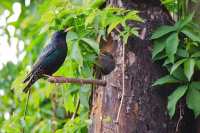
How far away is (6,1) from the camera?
5.55 metres

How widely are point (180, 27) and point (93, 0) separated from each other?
63 centimetres

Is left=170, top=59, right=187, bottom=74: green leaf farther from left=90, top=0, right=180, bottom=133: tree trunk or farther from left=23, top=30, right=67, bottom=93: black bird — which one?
left=23, top=30, right=67, bottom=93: black bird

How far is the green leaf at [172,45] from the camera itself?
3.16 m

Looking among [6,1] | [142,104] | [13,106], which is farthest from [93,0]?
[13,106]

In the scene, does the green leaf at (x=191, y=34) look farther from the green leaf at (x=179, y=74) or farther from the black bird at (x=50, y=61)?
the black bird at (x=50, y=61)

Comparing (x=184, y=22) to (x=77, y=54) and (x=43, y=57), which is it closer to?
(x=77, y=54)

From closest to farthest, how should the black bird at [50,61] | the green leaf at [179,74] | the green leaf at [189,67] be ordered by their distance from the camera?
the green leaf at [189,67]
the green leaf at [179,74]
the black bird at [50,61]

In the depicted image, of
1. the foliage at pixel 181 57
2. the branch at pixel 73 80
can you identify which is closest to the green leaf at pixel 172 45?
the foliage at pixel 181 57

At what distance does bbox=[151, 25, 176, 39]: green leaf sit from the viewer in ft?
10.6

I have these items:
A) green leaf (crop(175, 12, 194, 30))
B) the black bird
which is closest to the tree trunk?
green leaf (crop(175, 12, 194, 30))

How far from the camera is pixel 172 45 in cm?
317

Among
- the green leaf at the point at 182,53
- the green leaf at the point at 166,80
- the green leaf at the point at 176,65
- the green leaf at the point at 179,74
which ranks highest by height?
the green leaf at the point at 182,53

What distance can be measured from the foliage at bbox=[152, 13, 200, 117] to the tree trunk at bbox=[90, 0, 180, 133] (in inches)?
3.2

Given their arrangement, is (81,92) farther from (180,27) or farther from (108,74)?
(180,27)
